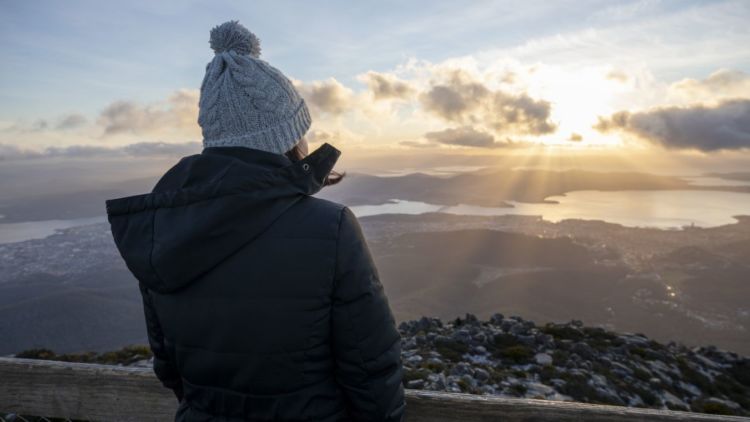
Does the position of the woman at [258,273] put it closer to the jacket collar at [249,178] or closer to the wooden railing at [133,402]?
the jacket collar at [249,178]

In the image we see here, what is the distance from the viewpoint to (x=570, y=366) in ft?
35.3

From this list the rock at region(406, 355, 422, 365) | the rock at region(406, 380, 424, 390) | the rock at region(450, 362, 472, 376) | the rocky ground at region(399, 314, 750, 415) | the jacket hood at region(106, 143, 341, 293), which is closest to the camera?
the jacket hood at region(106, 143, 341, 293)

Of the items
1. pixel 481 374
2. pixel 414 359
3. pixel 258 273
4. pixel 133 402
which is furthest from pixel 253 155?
pixel 414 359

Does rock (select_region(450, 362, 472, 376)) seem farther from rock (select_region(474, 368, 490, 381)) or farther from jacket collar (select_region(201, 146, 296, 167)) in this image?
jacket collar (select_region(201, 146, 296, 167))

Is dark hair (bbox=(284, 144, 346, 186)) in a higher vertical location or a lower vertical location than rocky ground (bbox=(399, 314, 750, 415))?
higher

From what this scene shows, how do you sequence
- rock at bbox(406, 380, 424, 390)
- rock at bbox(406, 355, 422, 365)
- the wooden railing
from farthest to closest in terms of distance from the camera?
rock at bbox(406, 355, 422, 365) < rock at bbox(406, 380, 424, 390) < the wooden railing

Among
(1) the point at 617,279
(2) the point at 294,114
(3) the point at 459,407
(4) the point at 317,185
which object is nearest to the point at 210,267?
(4) the point at 317,185

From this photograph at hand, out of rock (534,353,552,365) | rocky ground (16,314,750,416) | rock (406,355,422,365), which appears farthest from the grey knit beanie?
rock (534,353,552,365)

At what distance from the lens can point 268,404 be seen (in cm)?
178

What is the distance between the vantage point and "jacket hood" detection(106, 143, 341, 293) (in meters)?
1.63

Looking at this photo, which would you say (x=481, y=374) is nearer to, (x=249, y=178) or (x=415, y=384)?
(x=415, y=384)

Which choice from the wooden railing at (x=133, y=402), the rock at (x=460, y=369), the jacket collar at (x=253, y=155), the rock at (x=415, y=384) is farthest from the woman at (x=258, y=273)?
the rock at (x=460, y=369)

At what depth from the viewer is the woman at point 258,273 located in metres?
1.65

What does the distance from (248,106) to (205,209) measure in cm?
54
